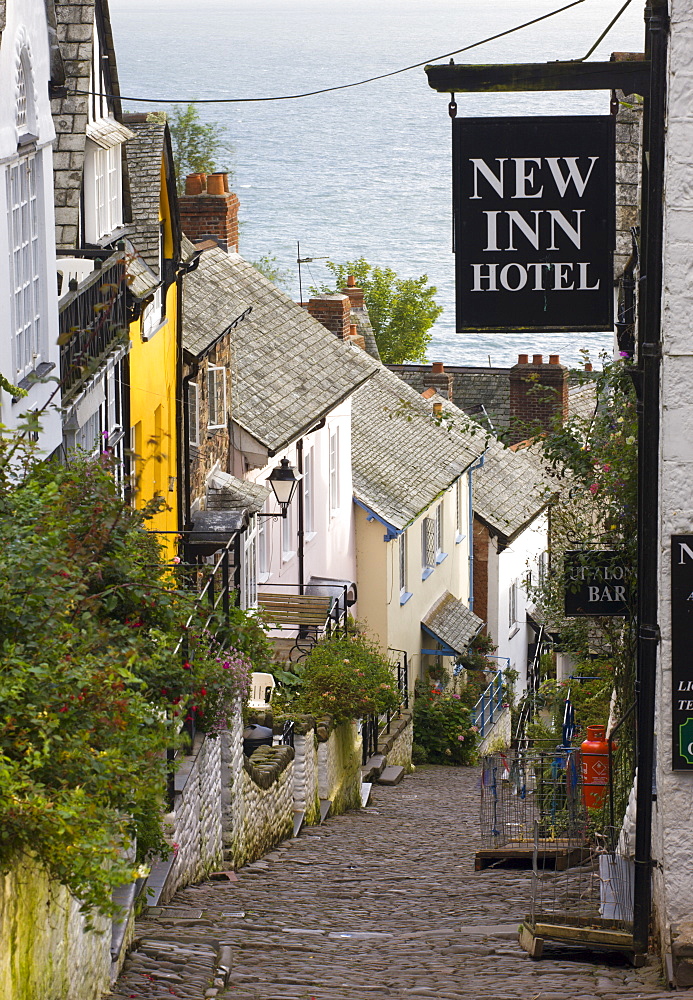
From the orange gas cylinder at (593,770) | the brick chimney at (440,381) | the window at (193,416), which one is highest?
the brick chimney at (440,381)

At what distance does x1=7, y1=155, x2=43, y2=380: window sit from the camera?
39.4 feet

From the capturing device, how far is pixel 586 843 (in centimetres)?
1160

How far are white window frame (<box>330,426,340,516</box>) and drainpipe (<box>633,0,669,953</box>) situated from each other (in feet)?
60.4

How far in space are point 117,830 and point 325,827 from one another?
10.3 m

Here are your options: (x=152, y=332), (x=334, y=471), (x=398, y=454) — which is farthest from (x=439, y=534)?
(x=152, y=332)

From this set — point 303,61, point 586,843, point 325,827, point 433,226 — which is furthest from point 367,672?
point 303,61

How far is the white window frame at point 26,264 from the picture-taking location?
473 inches

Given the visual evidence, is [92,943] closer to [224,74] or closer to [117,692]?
[117,692]

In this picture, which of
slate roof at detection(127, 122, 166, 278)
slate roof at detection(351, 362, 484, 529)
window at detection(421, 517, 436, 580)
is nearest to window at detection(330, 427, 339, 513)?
slate roof at detection(351, 362, 484, 529)

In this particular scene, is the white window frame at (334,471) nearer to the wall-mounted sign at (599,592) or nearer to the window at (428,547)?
the window at (428,547)

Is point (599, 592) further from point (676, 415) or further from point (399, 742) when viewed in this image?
point (399, 742)

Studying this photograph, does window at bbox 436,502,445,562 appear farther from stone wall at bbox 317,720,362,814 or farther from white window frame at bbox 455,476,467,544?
stone wall at bbox 317,720,362,814

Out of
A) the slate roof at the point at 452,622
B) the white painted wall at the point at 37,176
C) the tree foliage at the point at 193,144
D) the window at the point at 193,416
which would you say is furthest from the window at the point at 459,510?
the white painted wall at the point at 37,176

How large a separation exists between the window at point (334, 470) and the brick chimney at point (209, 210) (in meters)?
4.10
